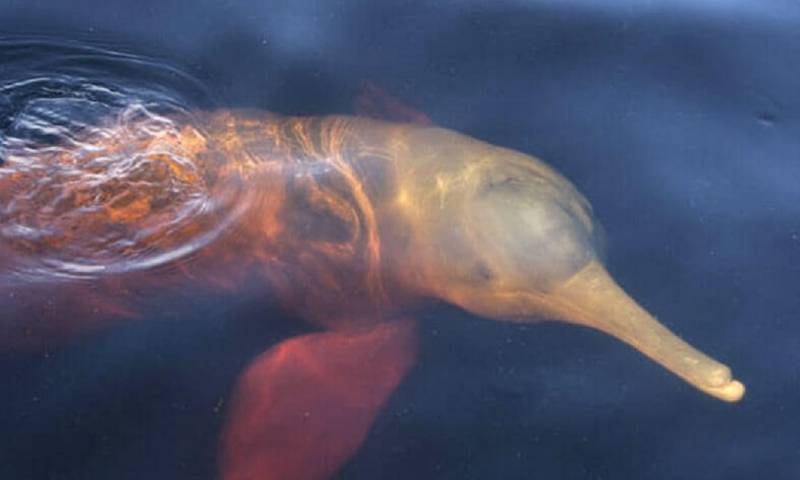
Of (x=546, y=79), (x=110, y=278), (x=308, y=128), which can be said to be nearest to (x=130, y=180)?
(x=110, y=278)

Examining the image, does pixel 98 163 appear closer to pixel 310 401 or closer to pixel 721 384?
pixel 310 401

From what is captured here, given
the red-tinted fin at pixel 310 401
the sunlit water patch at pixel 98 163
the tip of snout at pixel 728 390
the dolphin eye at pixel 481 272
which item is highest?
the sunlit water patch at pixel 98 163

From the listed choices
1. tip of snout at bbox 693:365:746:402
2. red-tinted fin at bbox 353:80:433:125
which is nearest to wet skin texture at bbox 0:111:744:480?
tip of snout at bbox 693:365:746:402

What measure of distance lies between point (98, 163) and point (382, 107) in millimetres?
1909

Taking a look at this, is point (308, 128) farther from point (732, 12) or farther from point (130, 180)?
point (732, 12)

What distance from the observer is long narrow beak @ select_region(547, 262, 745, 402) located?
5.69 metres

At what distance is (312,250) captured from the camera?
21.7ft

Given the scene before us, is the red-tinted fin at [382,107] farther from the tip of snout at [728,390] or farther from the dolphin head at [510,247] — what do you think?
the tip of snout at [728,390]

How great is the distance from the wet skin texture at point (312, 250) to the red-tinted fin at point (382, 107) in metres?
0.13

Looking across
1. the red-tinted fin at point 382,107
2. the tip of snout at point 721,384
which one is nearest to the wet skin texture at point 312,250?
the tip of snout at point 721,384

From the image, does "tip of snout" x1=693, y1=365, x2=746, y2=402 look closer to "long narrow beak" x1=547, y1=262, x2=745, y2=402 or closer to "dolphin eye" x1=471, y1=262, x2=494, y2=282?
"long narrow beak" x1=547, y1=262, x2=745, y2=402

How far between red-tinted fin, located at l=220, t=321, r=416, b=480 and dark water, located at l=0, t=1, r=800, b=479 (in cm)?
12

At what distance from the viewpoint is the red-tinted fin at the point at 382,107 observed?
283 inches

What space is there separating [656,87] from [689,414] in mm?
2572
